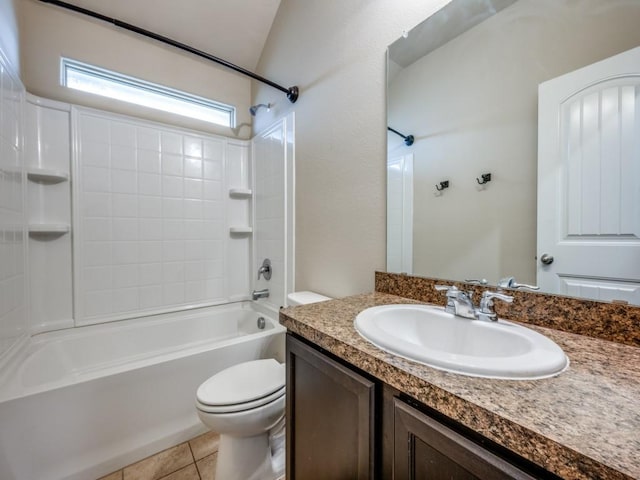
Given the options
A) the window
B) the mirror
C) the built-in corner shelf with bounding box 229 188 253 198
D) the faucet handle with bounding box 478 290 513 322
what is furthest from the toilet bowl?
the window

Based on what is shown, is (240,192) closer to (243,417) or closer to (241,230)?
(241,230)

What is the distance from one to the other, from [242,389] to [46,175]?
69.0 inches

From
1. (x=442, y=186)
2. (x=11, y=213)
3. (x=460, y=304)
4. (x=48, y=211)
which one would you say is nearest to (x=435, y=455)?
(x=460, y=304)

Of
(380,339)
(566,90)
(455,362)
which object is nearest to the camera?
(455,362)

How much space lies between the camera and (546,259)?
0.82 m

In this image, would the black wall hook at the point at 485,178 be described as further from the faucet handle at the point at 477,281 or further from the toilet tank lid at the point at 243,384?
the toilet tank lid at the point at 243,384

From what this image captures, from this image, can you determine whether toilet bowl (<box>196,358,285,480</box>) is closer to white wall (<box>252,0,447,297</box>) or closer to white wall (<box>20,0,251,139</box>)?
white wall (<box>252,0,447,297</box>)

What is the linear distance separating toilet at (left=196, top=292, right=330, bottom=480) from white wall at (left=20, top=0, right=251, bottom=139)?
200cm

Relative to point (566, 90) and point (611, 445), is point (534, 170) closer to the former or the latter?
point (566, 90)

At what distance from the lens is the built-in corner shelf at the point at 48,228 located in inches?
64.1

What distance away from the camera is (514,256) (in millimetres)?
881

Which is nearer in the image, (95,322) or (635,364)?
(635,364)

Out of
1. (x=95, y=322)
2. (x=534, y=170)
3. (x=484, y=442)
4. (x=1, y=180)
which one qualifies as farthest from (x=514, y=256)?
(x=95, y=322)

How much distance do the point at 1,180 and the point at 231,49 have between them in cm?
178
